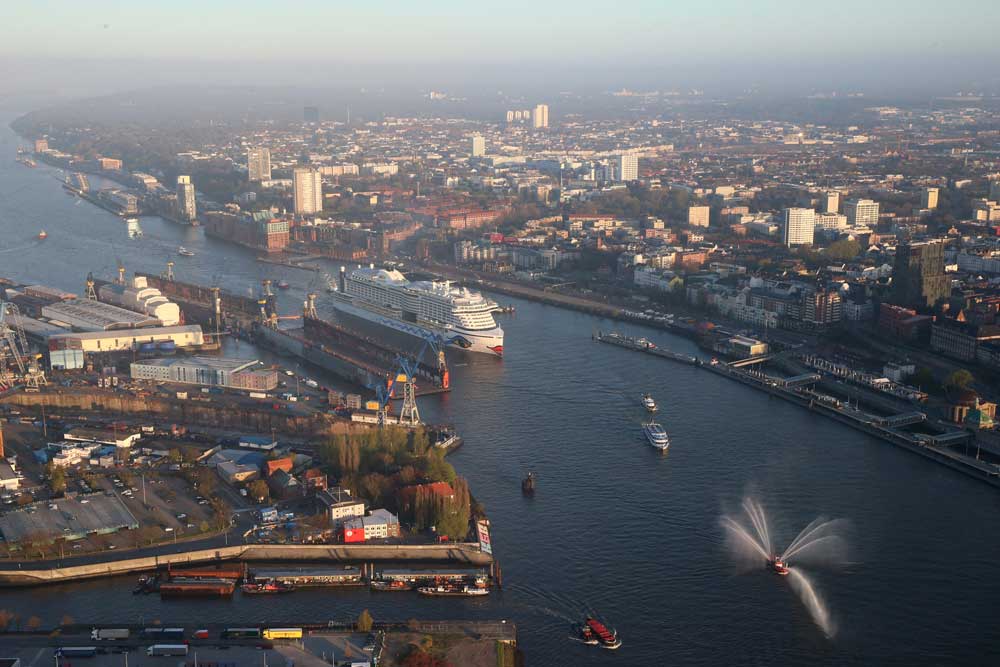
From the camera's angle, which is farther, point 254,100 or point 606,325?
point 254,100

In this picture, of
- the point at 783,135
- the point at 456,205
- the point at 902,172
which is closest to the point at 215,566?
the point at 456,205

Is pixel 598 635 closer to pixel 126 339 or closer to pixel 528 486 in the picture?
pixel 528 486

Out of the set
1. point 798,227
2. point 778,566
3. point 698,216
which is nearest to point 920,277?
point 798,227

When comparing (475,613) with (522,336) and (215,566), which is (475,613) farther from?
(522,336)

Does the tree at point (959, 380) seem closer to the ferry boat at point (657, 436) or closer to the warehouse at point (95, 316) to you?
the ferry boat at point (657, 436)

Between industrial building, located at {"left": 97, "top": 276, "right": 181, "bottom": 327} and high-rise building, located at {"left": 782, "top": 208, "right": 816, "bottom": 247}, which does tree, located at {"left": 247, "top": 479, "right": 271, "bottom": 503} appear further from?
Result: high-rise building, located at {"left": 782, "top": 208, "right": 816, "bottom": 247}

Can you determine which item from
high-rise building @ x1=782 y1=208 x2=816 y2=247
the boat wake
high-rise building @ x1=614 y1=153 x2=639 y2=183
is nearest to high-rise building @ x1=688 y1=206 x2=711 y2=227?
high-rise building @ x1=782 y1=208 x2=816 y2=247
